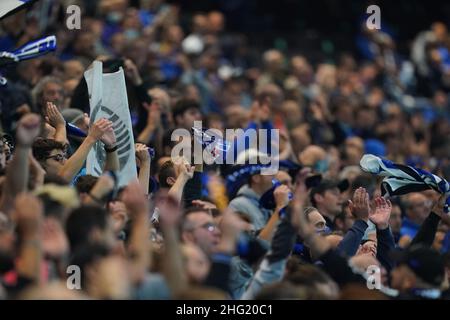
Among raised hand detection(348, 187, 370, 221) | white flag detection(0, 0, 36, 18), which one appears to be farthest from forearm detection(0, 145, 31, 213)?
white flag detection(0, 0, 36, 18)

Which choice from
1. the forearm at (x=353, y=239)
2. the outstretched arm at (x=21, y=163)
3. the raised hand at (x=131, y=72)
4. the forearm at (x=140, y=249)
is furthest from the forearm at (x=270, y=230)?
the raised hand at (x=131, y=72)

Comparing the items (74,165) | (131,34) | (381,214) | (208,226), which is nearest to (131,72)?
(74,165)

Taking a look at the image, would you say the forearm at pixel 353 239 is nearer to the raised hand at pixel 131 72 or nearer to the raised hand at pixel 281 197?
the raised hand at pixel 281 197

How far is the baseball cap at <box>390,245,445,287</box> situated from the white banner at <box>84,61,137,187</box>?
220cm

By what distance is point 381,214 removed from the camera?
859 centimetres

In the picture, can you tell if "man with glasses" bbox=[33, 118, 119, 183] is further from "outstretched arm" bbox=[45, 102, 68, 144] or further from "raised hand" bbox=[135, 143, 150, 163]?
"raised hand" bbox=[135, 143, 150, 163]

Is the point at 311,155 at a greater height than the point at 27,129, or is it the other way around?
the point at 311,155

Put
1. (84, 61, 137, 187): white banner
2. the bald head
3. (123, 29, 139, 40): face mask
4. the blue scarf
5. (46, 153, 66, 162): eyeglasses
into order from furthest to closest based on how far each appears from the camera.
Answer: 1. (123, 29, 139, 40): face mask
2. the bald head
3. the blue scarf
4. (84, 61, 137, 187): white banner
5. (46, 153, 66, 162): eyeglasses

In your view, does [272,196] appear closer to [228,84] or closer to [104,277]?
[104,277]

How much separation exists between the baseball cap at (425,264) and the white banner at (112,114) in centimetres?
220

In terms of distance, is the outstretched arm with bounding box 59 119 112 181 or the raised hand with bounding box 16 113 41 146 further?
the outstretched arm with bounding box 59 119 112 181

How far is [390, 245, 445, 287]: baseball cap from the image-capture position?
6996 mm

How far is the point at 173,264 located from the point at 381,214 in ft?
9.28

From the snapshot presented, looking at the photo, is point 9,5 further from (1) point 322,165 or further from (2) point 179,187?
(1) point 322,165
